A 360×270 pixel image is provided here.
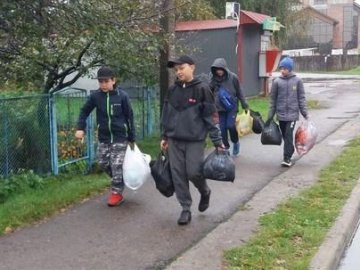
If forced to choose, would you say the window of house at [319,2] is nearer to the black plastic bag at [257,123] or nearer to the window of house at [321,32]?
the window of house at [321,32]

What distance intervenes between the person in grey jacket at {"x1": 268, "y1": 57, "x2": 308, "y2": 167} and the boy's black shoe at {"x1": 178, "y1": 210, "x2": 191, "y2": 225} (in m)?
3.27

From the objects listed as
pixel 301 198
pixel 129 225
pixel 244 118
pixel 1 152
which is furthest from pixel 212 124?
pixel 244 118

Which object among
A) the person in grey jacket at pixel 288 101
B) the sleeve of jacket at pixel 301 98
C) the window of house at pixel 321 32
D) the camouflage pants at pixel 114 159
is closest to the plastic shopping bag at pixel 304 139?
the person in grey jacket at pixel 288 101

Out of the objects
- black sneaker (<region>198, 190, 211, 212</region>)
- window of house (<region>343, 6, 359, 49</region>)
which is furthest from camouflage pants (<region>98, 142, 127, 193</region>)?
window of house (<region>343, 6, 359, 49</region>)

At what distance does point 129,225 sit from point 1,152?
7.26 feet

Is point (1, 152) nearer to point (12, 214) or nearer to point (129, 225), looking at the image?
point (12, 214)

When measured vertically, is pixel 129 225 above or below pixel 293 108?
below

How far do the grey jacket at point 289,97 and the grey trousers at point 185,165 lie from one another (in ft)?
10.4

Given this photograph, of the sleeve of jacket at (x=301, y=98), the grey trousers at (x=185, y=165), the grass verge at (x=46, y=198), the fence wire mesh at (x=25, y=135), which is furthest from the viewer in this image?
the sleeve of jacket at (x=301, y=98)

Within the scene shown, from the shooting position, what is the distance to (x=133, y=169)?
21.7 ft

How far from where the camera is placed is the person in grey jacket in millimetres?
8758

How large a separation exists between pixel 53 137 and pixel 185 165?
2.56 m

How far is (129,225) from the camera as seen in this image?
5973 mm

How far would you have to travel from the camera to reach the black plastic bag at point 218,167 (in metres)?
5.76
